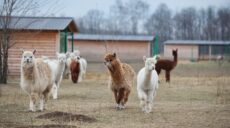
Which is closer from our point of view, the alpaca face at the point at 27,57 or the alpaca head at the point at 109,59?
the alpaca face at the point at 27,57

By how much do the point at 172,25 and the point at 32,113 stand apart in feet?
377

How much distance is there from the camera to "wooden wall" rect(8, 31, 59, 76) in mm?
27578

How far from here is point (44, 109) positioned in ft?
43.5

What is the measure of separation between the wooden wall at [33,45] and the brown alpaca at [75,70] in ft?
10.4

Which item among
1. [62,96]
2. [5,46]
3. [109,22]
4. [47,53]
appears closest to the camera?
[62,96]

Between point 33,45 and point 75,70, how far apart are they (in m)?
4.38

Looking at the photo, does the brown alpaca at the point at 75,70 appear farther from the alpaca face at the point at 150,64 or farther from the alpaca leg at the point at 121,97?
the alpaca face at the point at 150,64

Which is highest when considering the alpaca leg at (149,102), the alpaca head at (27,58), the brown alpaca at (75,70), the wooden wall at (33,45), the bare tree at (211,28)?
the bare tree at (211,28)

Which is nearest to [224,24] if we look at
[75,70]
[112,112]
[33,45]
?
[33,45]

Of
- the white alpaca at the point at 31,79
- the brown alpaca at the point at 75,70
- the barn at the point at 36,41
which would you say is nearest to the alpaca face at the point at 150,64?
the white alpaca at the point at 31,79

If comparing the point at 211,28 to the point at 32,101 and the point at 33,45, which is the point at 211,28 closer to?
the point at 33,45

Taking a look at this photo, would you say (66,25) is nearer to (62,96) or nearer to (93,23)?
(62,96)

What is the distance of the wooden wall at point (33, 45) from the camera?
27578 mm

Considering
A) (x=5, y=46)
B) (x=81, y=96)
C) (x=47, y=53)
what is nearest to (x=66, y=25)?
(x=47, y=53)
